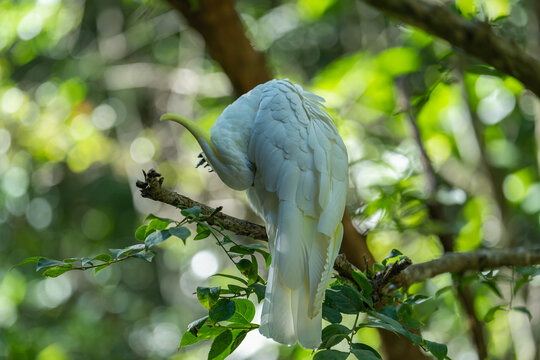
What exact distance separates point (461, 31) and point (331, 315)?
0.52m

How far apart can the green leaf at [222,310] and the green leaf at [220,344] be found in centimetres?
5

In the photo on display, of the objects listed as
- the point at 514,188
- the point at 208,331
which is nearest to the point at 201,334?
the point at 208,331

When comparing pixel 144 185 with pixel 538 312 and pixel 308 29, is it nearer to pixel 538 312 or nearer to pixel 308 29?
pixel 538 312

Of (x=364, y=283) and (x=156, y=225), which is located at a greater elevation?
(x=156, y=225)

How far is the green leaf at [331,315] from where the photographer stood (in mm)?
914

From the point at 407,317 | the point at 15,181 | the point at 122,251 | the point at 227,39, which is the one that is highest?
the point at 122,251

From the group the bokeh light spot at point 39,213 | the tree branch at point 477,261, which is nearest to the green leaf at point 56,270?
the tree branch at point 477,261

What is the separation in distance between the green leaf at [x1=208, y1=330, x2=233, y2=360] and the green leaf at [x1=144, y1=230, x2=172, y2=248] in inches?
8.1

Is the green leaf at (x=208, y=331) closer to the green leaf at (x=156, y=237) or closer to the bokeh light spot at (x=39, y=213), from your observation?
the green leaf at (x=156, y=237)

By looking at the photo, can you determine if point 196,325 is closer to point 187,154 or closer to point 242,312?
point 242,312

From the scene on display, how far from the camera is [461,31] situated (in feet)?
2.55

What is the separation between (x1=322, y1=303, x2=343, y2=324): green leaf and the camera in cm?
91

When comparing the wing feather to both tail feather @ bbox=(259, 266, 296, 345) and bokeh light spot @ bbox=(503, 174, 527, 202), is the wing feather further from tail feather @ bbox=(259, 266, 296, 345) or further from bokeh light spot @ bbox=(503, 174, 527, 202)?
bokeh light spot @ bbox=(503, 174, 527, 202)

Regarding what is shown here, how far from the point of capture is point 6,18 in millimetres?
2094
